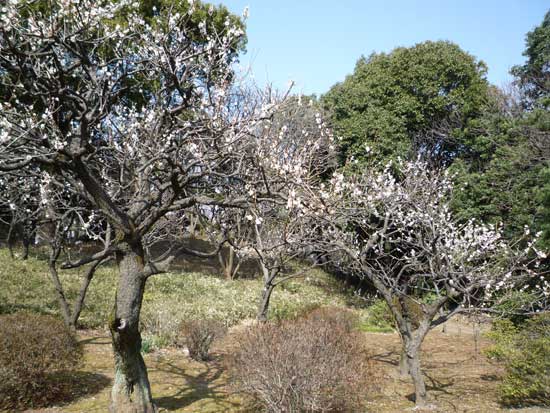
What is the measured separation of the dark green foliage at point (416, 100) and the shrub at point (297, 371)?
41.6 feet

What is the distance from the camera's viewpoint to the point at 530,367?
6.92m

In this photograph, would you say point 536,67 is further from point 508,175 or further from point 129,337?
point 129,337

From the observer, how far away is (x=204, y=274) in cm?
1905

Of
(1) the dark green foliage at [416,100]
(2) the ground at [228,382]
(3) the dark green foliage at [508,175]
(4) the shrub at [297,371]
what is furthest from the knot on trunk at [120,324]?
(1) the dark green foliage at [416,100]

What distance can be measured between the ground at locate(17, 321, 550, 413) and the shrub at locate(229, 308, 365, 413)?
945mm

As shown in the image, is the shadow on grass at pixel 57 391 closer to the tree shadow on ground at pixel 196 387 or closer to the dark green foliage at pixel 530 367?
the tree shadow on ground at pixel 196 387

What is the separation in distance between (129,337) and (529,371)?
6.27 meters

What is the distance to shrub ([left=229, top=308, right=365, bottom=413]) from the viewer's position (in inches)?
215

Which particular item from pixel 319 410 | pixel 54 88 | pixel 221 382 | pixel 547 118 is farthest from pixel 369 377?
pixel 547 118

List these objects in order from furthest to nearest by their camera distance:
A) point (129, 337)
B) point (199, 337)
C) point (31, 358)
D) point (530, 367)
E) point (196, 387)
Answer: point (199, 337) < point (196, 387) < point (530, 367) < point (31, 358) < point (129, 337)

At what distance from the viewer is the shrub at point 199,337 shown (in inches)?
369

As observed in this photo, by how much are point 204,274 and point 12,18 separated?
14.9 m

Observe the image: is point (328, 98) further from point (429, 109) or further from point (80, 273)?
point (80, 273)

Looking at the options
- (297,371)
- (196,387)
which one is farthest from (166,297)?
(297,371)
